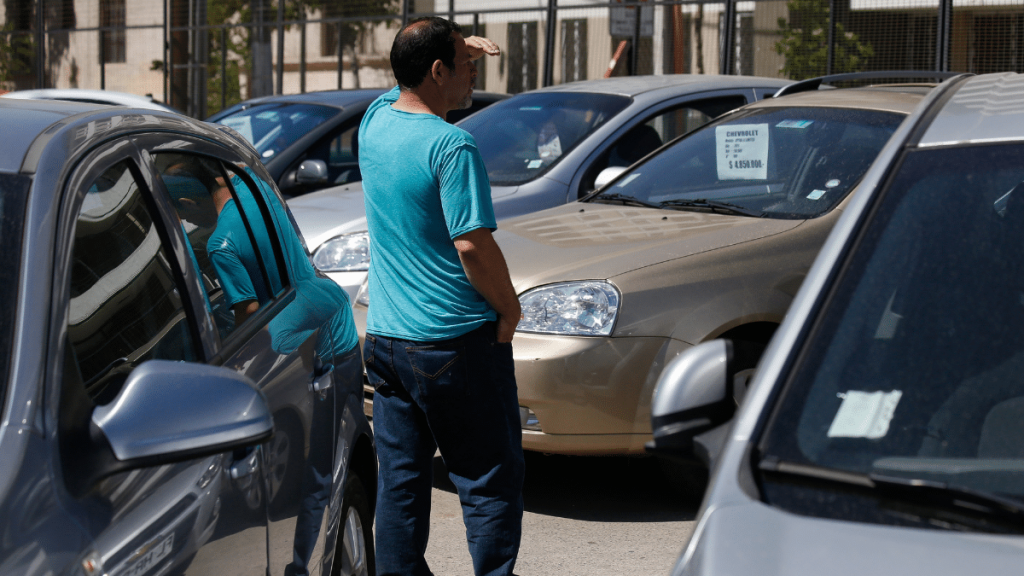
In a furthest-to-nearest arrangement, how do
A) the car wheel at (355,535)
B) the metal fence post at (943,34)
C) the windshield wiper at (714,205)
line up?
the metal fence post at (943,34) → the windshield wiper at (714,205) → the car wheel at (355,535)

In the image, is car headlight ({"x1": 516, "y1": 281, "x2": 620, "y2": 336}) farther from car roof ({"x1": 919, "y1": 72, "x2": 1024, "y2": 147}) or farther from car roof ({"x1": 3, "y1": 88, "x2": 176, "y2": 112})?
car roof ({"x1": 3, "y1": 88, "x2": 176, "y2": 112})

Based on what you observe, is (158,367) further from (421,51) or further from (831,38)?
(831,38)

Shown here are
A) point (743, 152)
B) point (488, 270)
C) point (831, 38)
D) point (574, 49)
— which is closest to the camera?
point (488, 270)

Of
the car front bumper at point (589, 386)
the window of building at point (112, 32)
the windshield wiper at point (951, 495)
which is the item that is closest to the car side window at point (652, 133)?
the car front bumper at point (589, 386)

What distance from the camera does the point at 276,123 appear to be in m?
8.85

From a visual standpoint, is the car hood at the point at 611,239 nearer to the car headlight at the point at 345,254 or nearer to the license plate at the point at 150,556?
the car headlight at the point at 345,254

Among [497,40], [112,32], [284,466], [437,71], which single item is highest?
[112,32]

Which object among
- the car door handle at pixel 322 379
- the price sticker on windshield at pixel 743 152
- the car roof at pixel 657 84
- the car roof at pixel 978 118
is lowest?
the car door handle at pixel 322 379

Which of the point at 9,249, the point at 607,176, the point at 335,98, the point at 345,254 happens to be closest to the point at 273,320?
the point at 9,249

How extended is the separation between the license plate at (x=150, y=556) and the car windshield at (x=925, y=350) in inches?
38.5

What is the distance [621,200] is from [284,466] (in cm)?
343

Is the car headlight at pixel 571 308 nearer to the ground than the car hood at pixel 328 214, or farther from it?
nearer to the ground

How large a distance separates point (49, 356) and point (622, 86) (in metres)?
5.90

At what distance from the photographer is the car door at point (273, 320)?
2.45 metres
